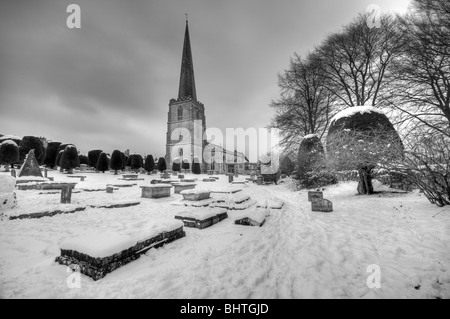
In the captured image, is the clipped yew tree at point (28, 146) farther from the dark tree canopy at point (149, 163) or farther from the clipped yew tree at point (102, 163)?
the dark tree canopy at point (149, 163)

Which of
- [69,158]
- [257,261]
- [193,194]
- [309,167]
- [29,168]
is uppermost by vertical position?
[69,158]

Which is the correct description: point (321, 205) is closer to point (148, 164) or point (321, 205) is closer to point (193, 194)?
point (193, 194)

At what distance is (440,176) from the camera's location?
507cm

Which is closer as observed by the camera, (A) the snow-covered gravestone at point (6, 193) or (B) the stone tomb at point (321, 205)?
(A) the snow-covered gravestone at point (6, 193)

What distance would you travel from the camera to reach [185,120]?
52.3 metres

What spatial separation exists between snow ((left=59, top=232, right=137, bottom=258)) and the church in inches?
1810

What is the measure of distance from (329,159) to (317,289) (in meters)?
6.93

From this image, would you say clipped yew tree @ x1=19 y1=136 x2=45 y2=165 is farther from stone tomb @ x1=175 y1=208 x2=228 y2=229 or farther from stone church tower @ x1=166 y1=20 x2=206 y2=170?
stone church tower @ x1=166 y1=20 x2=206 y2=170

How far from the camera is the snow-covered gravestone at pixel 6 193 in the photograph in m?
5.67

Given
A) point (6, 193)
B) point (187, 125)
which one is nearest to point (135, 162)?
point (187, 125)

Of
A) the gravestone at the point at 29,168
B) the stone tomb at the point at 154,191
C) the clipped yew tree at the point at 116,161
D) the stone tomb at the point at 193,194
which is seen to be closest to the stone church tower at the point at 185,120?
the clipped yew tree at the point at 116,161

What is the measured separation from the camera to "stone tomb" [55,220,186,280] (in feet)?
7.55

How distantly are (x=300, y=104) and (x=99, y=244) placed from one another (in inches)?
766

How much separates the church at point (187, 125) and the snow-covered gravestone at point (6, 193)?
1659 inches
